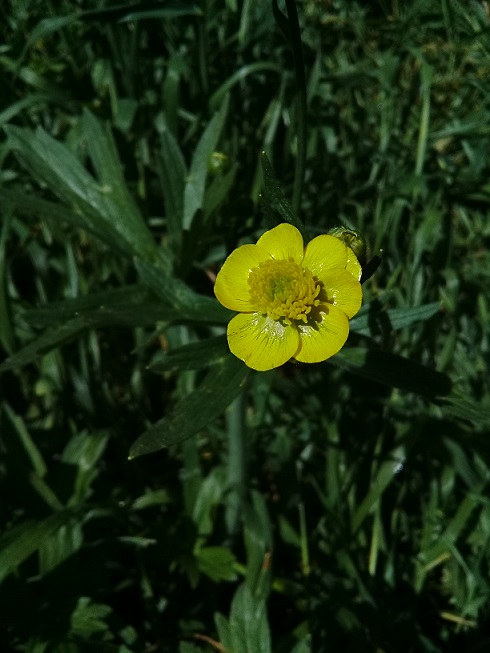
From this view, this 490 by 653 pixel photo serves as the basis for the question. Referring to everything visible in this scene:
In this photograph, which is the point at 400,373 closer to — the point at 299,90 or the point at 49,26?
the point at 299,90

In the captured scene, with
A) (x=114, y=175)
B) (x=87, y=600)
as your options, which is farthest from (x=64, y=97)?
(x=87, y=600)

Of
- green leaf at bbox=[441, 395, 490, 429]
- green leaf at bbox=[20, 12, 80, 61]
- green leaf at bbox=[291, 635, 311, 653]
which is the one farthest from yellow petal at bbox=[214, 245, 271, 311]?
green leaf at bbox=[20, 12, 80, 61]

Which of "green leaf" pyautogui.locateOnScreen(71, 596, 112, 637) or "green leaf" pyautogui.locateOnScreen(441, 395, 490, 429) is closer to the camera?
"green leaf" pyautogui.locateOnScreen(441, 395, 490, 429)

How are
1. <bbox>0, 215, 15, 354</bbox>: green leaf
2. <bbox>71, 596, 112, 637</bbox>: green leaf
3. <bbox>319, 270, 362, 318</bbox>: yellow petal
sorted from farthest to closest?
<bbox>0, 215, 15, 354</bbox>: green leaf
<bbox>71, 596, 112, 637</bbox>: green leaf
<bbox>319, 270, 362, 318</bbox>: yellow petal

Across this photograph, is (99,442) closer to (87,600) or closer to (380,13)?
(87,600)

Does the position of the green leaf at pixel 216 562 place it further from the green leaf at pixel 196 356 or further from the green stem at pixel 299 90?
the green stem at pixel 299 90

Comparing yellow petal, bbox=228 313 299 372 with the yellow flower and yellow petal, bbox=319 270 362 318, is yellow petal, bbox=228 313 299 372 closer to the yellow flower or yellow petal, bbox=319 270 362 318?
the yellow flower
